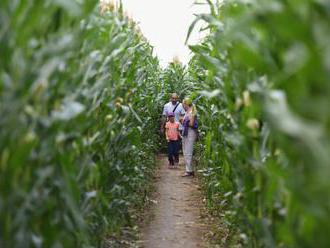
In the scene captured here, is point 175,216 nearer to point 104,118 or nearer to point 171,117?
point 104,118

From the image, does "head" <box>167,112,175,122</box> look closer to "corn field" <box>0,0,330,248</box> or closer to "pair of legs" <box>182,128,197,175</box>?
"pair of legs" <box>182,128,197,175</box>

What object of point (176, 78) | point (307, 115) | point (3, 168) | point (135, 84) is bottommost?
point (3, 168)

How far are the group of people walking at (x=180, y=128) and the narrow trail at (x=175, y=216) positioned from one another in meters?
0.46

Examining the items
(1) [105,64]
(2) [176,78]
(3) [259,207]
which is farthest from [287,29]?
(2) [176,78]

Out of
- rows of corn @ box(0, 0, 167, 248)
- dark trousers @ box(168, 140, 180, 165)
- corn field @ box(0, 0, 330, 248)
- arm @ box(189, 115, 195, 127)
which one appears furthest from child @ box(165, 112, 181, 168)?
rows of corn @ box(0, 0, 167, 248)

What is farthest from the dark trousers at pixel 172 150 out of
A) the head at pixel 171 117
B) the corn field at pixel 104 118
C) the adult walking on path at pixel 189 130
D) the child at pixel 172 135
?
the corn field at pixel 104 118

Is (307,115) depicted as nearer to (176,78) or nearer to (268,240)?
(268,240)

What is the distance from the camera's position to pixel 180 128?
10594mm

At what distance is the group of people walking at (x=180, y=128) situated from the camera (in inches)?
375

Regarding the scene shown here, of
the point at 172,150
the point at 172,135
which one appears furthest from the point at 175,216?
the point at 172,150

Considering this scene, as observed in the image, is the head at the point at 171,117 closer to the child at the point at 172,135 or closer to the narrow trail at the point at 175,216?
the child at the point at 172,135

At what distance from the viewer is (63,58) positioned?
230 cm

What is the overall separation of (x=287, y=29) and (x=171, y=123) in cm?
903

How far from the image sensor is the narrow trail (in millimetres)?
5641
